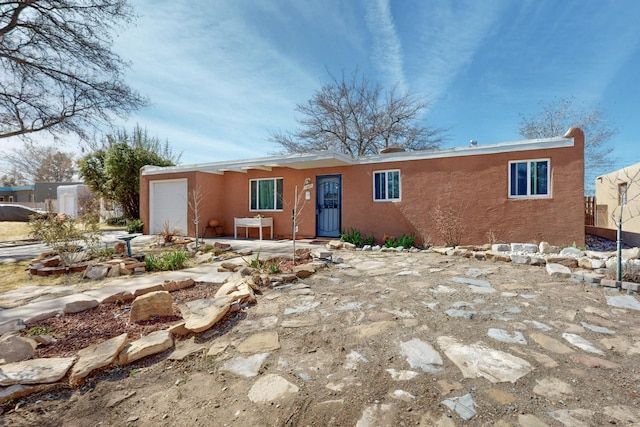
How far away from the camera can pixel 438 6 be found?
24.2 ft

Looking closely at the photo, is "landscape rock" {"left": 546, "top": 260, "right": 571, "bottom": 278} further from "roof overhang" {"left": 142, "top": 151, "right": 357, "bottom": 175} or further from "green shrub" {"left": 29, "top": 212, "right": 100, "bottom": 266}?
"green shrub" {"left": 29, "top": 212, "right": 100, "bottom": 266}

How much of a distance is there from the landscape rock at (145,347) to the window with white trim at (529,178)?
7.80 metres

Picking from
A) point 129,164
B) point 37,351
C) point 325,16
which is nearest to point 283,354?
point 37,351

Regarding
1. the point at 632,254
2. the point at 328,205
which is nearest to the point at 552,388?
the point at 632,254

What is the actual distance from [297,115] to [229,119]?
16.3 ft

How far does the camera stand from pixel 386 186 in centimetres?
853

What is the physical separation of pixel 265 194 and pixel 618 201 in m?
11.1

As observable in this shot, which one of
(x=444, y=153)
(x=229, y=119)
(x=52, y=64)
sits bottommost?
(x=444, y=153)

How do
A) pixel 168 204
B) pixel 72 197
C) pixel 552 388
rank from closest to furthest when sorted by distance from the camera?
pixel 552 388, pixel 168 204, pixel 72 197

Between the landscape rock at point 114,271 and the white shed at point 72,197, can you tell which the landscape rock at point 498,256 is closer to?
the landscape rock at point 114,271

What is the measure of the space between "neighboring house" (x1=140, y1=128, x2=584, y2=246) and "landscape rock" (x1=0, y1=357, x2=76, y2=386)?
269 inches

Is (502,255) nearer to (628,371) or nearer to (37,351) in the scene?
(628,371)

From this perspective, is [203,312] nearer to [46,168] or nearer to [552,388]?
[552,388]

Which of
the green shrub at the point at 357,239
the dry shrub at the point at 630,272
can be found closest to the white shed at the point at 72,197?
the green shrub at the point at 357,239
